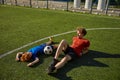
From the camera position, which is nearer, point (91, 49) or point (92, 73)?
point (92, 73)

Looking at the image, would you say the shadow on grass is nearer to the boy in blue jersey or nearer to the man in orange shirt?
the man in orange shirt

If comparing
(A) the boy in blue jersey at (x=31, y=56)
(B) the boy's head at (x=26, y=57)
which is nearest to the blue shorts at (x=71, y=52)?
(A) the boy in blue jersey at (x=31, y=56)

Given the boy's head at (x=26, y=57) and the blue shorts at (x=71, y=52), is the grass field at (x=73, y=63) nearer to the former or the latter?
the boy's head at (x=26, y=57)

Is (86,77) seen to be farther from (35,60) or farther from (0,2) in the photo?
(0,2)

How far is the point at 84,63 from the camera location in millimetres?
7102

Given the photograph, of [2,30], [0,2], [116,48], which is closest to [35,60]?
[116,48]

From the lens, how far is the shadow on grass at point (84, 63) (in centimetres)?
614

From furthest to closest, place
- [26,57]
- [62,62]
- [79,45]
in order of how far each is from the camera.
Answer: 1. [79,45]
2. [26,57]
3. [62,62]

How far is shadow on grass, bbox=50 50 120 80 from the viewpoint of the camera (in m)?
6.14

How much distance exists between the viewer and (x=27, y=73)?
6246 millimetres

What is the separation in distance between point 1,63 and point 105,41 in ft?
18.1

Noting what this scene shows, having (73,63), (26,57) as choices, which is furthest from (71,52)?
(26,57)

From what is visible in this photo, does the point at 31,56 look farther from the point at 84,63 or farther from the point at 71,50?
the point at 84,63

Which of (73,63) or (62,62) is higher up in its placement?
(62,62)
